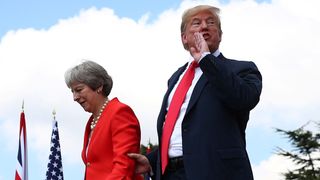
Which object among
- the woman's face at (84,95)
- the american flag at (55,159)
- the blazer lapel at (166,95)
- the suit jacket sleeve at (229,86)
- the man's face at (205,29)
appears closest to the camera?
the suit jacket sleeve at (229,86)

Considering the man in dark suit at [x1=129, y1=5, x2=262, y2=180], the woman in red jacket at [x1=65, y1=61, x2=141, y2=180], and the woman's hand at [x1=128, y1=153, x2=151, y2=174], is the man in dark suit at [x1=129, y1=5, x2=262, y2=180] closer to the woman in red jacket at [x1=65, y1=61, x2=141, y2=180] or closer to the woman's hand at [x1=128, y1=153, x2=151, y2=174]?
the woman's hand at [x1=128, y1=153, x2=151, y2=174]

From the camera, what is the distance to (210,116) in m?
3.54

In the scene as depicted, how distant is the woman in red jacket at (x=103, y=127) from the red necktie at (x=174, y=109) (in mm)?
319

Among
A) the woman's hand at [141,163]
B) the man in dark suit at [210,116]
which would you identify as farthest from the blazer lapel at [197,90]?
the woman's hand at [141,163]

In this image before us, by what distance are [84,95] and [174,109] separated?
74cm

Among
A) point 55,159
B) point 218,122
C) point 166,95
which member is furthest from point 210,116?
point 55,159

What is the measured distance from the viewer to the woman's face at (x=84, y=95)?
4.20 m

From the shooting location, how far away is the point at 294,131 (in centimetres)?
2333

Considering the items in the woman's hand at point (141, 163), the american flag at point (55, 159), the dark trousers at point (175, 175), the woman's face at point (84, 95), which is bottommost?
the dark trousers at point (175, 175)

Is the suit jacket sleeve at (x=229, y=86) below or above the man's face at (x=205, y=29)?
below

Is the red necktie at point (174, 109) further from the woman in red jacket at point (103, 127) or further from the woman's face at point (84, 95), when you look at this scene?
the woman's face at point (84, 95)

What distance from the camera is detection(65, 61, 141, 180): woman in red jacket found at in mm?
3957

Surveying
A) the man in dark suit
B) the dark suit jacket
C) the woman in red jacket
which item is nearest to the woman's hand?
the woman in red jacket

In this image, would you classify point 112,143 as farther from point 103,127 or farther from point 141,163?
point 141,163
